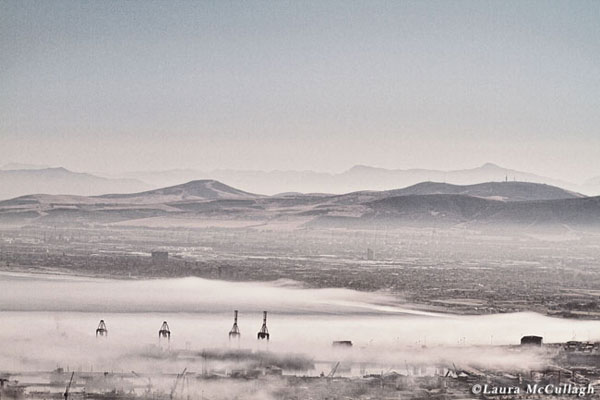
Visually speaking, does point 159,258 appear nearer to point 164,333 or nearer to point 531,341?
point 164,333

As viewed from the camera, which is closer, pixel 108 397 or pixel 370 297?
pixel 108 397

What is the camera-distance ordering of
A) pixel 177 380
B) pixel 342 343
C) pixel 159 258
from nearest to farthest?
pixel 177 380
pixel 342 343
pixel 159 258

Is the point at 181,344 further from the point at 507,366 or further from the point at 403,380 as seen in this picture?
the point at 507,366

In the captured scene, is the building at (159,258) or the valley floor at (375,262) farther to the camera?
the building at (159,258)

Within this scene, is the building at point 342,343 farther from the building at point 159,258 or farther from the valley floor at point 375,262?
the building at point 159,258

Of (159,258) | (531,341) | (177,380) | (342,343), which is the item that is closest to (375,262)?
(159,258)

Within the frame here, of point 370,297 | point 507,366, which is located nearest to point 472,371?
point 507,366

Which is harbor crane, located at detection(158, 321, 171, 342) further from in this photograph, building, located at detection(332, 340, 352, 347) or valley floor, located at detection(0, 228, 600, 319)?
valley floor, located at detection(0, 228, 600, 319)

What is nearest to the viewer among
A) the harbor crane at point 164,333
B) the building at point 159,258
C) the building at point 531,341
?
the harbor crane at point 164,333

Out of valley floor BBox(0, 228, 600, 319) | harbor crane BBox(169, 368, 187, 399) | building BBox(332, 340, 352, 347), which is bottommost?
harbor crane BBox(169, 368, 187, 399)

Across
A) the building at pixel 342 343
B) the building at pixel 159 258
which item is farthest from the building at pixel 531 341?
the building at pixel 159 258

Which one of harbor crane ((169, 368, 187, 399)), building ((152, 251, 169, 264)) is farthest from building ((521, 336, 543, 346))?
building ((152, 251, 169, 264))
